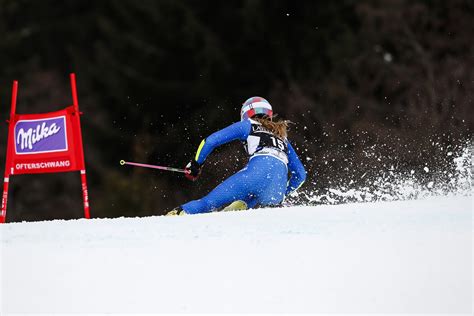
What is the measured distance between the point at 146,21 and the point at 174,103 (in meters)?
→ 3.34

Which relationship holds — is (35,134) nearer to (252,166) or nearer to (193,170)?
(193,170)

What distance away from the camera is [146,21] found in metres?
34.7

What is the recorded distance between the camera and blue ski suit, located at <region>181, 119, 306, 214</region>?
30.6ft

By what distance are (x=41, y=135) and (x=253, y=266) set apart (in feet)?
16.2

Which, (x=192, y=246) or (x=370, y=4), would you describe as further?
(x=370, y=4)

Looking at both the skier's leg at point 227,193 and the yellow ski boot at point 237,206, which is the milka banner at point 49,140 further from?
the yellow ski boot at point 237,206

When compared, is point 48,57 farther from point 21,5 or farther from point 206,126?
point 206,126

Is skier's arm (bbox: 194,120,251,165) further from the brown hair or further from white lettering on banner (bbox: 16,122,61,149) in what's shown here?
white lettering on banner (bbox: 16,122,61,149)

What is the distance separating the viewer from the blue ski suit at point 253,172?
9.32 m

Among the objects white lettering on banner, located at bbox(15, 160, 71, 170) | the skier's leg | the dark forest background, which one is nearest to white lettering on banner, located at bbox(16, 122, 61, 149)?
white lettering on banner, located at bbox(15, 160, 71, 170)

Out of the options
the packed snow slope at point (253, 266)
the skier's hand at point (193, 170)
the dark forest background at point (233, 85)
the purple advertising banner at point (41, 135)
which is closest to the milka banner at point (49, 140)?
the purple advertising banner at point (41, 135)

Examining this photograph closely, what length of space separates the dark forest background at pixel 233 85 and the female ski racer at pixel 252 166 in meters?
8.47

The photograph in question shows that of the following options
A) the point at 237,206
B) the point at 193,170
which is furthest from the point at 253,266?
the point at 193,170

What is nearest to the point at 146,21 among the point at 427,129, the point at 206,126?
the point at 206,126
